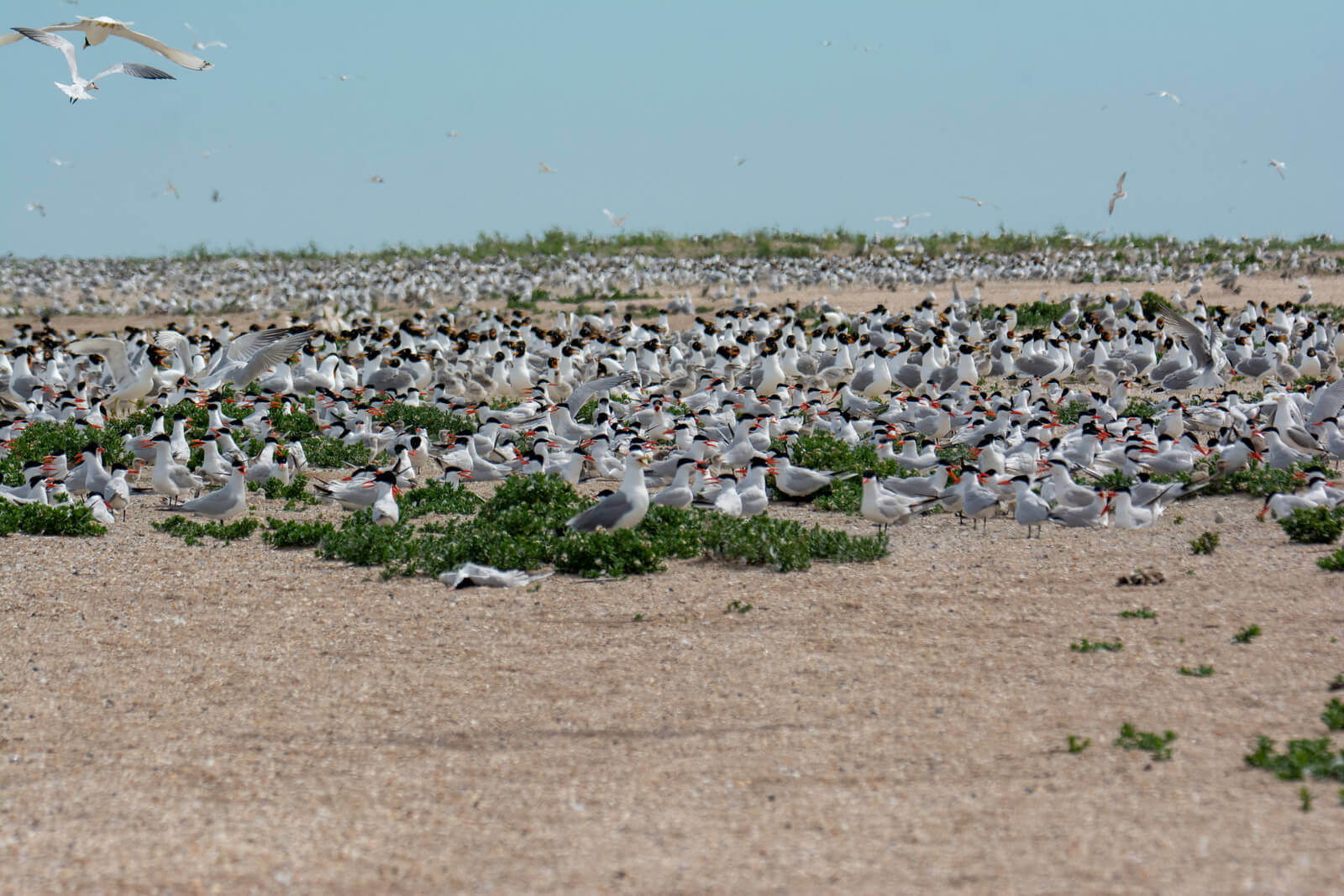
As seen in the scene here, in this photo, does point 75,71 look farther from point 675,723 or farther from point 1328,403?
point 1328,403

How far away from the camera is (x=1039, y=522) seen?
10914 mm

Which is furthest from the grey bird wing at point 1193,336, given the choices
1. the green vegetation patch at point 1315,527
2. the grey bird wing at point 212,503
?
the grey bird wing at point 212,503

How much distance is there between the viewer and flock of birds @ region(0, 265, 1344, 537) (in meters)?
12.2

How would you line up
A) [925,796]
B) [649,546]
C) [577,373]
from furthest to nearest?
[577,373], [649,546], [925,796]

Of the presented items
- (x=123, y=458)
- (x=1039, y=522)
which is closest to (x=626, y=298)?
(x=123, y=458)

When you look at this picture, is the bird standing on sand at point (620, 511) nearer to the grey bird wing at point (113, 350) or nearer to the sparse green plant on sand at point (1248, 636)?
the sparse green plant on sand at point (1248, 636)

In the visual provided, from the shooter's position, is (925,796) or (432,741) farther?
(432,741)

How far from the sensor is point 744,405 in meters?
17.4

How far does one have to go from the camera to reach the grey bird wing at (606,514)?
10.6 m

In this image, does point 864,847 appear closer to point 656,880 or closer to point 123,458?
point 656,880

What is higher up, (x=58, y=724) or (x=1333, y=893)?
(x=1333, y=893)

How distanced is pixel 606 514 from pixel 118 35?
501 centimetres

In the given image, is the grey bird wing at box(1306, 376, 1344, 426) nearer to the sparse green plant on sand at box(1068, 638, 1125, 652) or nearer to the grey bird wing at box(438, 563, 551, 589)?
the sparse green plant on sand at box(1068, 638, 1125, 652)

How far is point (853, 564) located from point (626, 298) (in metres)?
27.9
